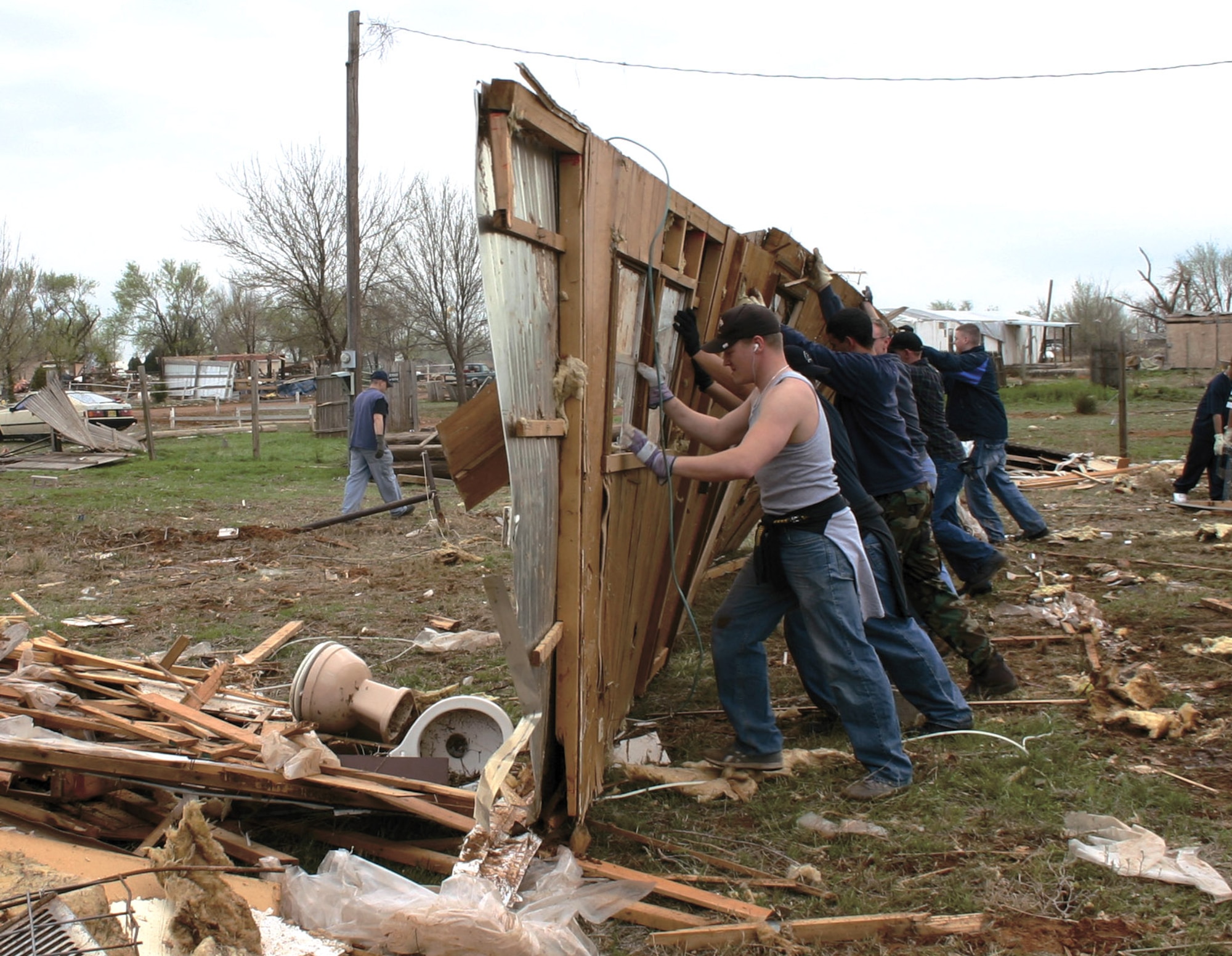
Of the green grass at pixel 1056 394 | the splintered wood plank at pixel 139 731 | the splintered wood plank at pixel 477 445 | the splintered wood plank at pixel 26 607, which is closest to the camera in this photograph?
the splintered wood plank at pixel 477 445

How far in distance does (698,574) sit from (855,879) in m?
2.98

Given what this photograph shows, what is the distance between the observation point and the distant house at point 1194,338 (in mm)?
39750

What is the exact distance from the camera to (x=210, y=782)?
12.1 ft

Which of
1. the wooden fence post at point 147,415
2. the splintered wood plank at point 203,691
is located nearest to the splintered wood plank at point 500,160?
the splintered wood plank at point 203,691

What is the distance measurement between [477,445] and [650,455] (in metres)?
0.68

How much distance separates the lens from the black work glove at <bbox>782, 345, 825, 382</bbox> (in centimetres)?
481

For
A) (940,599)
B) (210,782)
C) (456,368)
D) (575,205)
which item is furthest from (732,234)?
(456,368)

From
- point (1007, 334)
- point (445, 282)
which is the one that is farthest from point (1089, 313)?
point (445, 282)

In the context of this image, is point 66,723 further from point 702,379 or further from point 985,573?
point 985,573

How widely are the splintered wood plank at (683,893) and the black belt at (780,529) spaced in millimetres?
1370

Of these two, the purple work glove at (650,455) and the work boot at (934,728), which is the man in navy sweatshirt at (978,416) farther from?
the purple work glove at (650,455)

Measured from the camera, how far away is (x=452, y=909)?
9.64 feet

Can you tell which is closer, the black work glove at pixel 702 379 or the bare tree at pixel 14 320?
the black work glove at pixel 702 379

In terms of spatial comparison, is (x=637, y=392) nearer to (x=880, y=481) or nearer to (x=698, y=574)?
(x=880, y=481)
